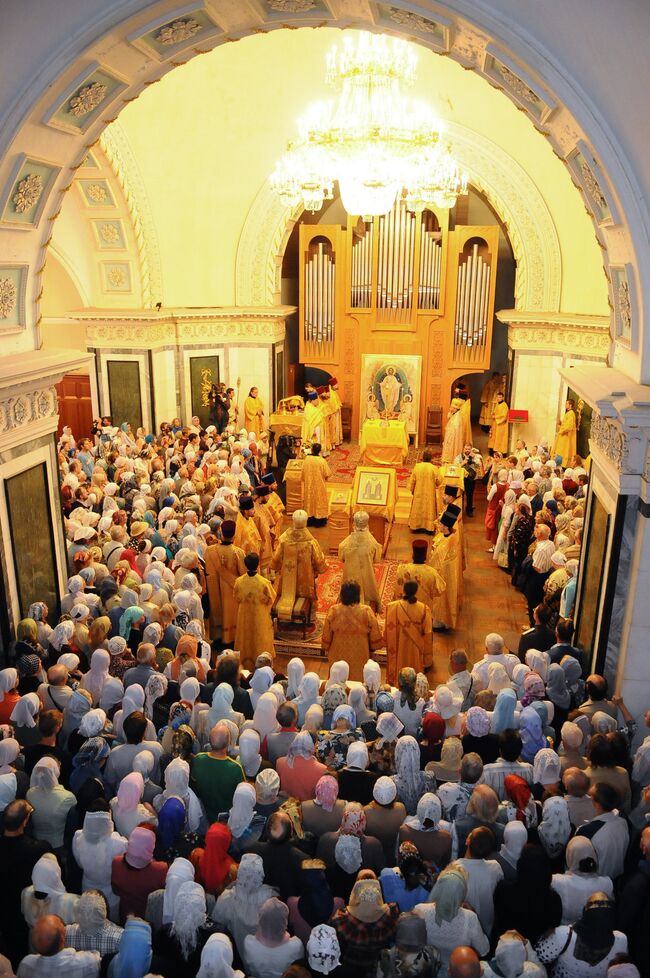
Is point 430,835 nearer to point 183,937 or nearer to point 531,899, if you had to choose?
point 531,899

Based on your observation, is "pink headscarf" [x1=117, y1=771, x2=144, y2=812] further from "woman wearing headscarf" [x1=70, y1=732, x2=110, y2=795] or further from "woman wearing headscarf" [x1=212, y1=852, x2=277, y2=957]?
"woman wearing headscarf" [x1=212, y1=852, x2=277, y2=957]

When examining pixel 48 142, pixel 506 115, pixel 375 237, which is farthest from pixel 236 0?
pixel 375 237

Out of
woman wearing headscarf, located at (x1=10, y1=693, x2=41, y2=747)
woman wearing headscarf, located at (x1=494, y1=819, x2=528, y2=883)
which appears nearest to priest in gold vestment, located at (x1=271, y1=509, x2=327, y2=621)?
woman wearing headscarf, located at (x1=10, y1=693, x2=41, y2=747)

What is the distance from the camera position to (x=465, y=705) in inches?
275

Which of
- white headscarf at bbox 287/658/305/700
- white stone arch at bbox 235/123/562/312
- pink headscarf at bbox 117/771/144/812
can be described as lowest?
white headscarf at bbox 287/658/305/700

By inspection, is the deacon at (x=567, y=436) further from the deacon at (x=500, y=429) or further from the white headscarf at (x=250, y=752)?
the white headscarf at (x=250, y=752)

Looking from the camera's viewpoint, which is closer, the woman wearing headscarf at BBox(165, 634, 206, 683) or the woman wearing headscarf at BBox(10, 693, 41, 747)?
the woman wearing headscarf at BBox(10, 693, 41, 747)

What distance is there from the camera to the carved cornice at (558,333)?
15.4 m

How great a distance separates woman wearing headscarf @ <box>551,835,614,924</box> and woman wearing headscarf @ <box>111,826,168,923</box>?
221 cm

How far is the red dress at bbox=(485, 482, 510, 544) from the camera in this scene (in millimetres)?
12926

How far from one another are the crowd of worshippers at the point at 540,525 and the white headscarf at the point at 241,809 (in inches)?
176

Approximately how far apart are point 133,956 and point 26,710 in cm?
241

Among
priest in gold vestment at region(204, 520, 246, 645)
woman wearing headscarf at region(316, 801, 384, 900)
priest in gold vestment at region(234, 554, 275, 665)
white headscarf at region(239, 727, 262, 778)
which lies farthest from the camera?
priest in gold vestment at region(204, 520, 246, 645)

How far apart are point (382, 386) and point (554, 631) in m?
11.7
